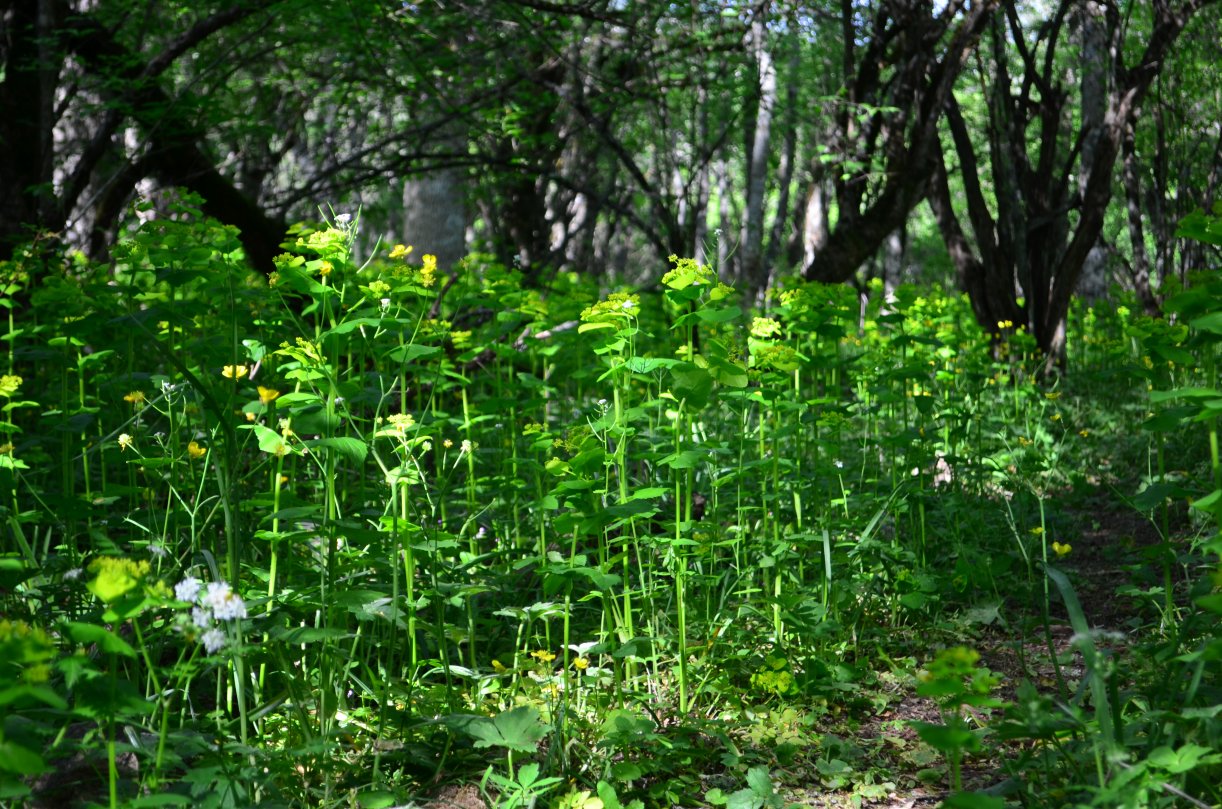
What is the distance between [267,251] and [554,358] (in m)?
2.57

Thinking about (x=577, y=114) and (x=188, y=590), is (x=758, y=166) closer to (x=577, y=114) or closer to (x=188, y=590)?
(x=577, y=114)

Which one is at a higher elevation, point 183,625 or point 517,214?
point 517,214

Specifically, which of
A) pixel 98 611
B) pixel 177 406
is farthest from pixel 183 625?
Result: pixel 177 406

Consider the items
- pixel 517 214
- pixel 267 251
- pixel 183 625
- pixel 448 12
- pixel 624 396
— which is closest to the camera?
pixel 183 625

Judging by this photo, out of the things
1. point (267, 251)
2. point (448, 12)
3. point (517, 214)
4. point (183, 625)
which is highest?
point (448, 12)

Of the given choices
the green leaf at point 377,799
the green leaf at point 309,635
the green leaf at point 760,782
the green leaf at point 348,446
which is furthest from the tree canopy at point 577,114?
the green leaf at point 377,799

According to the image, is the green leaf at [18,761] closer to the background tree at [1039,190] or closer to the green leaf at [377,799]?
the green leaf at [377,799]

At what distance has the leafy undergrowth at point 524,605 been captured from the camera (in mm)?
1849

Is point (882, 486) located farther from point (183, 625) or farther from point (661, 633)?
point (183, 625)

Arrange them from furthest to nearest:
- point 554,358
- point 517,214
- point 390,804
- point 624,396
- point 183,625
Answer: point 517,214
point 554,358
point 624,396
point 390,804
point 183,625

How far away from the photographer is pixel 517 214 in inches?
376

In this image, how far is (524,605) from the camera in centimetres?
319

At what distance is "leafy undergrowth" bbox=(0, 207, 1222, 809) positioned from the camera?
1.85 m

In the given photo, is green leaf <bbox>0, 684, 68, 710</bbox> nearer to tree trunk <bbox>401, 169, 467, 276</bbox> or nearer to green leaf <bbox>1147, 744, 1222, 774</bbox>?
green leaf <bbox>1147, 744, 1222, 774</bbox>
